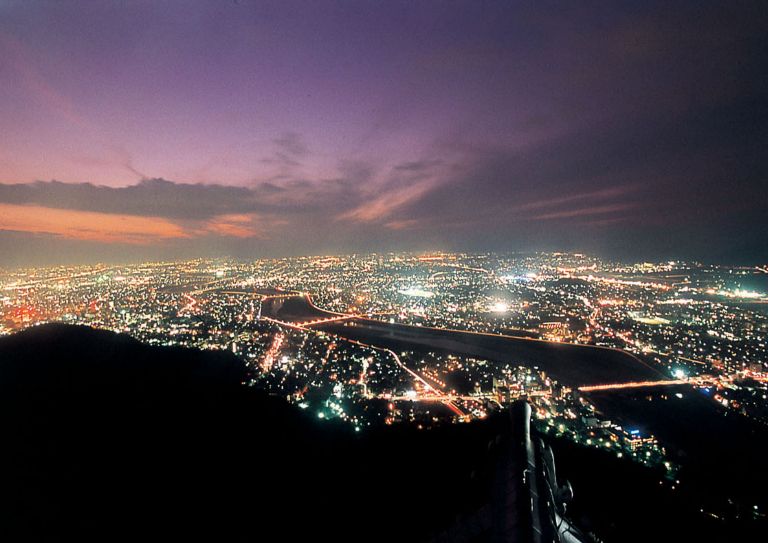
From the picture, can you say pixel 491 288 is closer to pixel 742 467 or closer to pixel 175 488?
pixel 742 467

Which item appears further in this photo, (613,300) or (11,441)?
(613,300)

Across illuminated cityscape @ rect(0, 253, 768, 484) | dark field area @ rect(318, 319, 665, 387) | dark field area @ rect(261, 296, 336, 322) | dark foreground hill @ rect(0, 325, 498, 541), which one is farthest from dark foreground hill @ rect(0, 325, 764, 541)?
dark field area @ rect(261, 296, 336, 322)

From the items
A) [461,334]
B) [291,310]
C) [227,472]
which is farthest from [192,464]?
[291,310]

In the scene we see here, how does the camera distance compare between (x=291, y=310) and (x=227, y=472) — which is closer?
(x=227, y=472)

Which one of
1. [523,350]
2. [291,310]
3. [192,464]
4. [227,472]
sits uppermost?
[192,464]

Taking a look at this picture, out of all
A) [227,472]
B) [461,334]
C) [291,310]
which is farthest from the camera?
[291,310]

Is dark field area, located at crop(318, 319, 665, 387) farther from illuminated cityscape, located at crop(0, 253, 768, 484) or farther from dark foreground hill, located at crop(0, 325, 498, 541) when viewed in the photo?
dark foreground hill, located at crop(0, 325, 498, 541)

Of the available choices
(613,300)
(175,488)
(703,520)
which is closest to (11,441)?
(175,488)

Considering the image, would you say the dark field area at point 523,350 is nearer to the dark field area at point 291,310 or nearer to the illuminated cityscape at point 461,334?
the illuminated cityscape at point 461,334

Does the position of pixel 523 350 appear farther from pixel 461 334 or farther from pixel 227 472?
pixel 227 472

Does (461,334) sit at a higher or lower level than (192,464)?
lower
